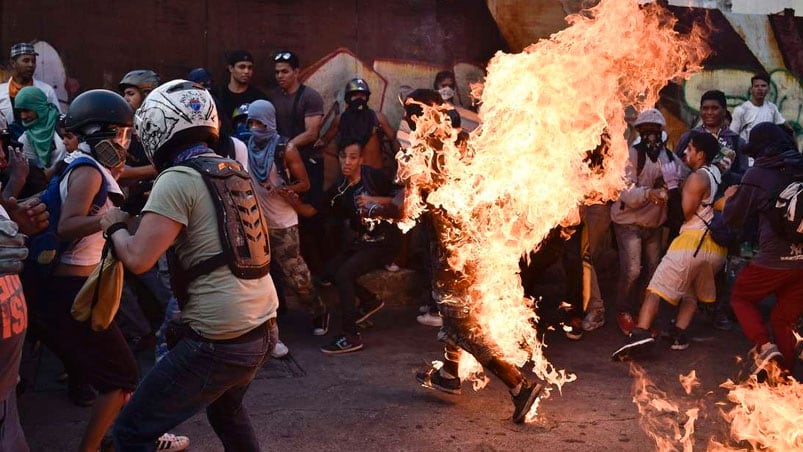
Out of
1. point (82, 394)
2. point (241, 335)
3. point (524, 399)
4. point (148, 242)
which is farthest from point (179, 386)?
point (524, 399)

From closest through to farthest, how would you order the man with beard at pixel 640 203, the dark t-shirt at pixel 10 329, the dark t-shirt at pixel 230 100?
the dark t-shirt at pixel 10 329
the man with beard at pixel 640 203
the dark t-shirt at pixel 230 100

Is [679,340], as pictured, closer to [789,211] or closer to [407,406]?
[789,211]

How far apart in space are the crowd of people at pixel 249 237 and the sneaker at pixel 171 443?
0.05 ft

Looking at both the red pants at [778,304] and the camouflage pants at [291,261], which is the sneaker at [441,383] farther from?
the red pants at [778,304]

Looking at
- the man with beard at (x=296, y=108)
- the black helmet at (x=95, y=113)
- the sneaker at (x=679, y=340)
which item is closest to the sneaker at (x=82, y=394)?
the black helmet at (x=95, y=113)

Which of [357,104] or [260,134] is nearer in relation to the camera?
[260,134]

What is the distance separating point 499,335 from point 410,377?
118 centimetres

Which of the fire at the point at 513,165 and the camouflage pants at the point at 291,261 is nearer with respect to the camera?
the fire at the point at 513,165

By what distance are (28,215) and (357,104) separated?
549 cm

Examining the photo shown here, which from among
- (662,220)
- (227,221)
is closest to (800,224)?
(662,220)

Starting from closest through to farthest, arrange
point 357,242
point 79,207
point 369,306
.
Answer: point 79,207, point 357,242, point 369,306

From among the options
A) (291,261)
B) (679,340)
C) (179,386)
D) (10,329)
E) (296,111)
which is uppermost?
(296,111)

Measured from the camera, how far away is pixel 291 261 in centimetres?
751

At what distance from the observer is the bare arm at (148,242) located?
3.45m
